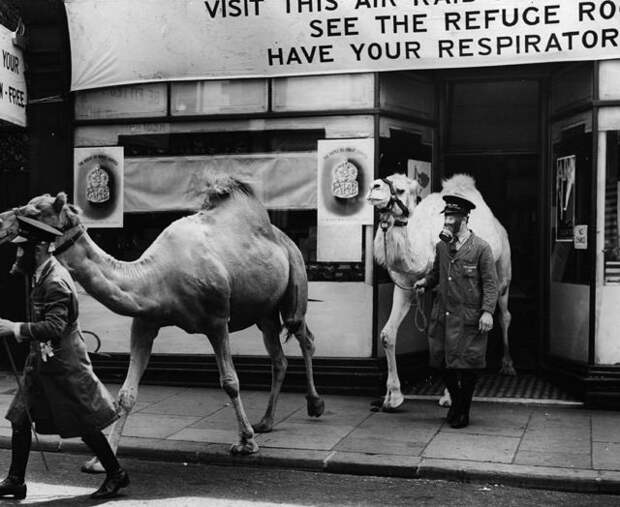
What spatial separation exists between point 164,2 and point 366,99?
2.74 m

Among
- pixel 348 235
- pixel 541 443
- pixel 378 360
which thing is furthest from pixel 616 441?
pixel 348 235

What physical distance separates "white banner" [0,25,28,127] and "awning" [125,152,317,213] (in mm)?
1511

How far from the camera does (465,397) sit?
9023mm

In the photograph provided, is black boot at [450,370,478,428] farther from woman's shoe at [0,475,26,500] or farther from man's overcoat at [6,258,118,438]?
woman's shoe at [0,475,26,500]

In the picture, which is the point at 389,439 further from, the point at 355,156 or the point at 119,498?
the point at 355,156

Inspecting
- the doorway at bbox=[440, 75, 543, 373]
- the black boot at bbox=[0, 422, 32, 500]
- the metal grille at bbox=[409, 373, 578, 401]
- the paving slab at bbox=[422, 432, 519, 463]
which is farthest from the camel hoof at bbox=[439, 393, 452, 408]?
the black boot at bbox=[0, 422, 32, 500]

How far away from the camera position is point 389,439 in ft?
27.9

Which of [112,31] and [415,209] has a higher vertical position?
[112,31]

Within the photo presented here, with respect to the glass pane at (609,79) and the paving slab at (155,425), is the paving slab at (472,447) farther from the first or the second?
the glass pane at (609,79)

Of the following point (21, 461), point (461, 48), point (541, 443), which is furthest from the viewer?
point (461, 48)

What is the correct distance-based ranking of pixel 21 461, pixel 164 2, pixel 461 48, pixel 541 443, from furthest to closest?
pixel 164 2
pixel 461 48
pixel 541 443
pixel 21 461

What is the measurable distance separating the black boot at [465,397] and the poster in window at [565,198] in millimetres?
2579

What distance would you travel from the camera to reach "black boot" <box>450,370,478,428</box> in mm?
8969

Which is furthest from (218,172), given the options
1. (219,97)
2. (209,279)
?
(209,279)
